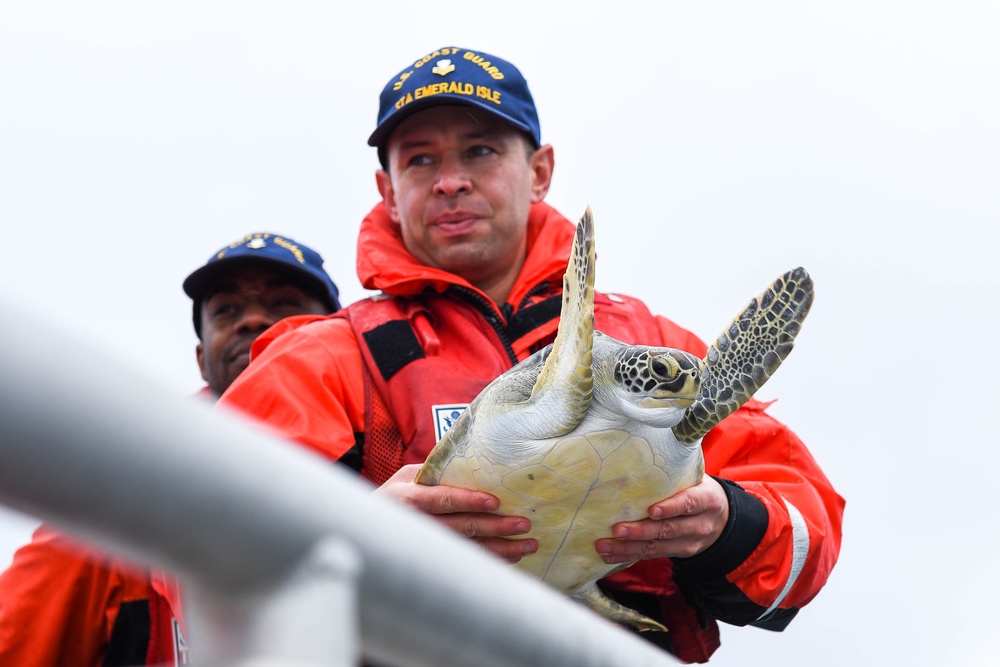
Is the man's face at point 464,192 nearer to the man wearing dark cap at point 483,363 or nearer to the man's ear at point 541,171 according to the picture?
the man wearing dark cap at point 483,363

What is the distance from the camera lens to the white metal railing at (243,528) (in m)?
0.37

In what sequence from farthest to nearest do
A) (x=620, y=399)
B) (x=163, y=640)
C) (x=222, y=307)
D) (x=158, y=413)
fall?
1. (x=222, y=307)
2. (x=163, y=640)
3. (x=620, y=399)
4. (x=158, y=413)

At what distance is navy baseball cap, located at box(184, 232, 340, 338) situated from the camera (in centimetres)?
367

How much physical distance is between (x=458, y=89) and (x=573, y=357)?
3.57ft

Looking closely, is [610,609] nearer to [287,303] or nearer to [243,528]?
[287,303]

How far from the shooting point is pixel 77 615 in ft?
8.82

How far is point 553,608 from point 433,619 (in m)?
0.10

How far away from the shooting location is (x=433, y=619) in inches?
20.4

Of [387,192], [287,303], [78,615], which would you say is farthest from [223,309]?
[78,615]

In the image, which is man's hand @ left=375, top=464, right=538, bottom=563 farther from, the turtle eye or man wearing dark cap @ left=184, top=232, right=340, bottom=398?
man wearing dark cap @ left=184, top=232, right=340, bottom=398

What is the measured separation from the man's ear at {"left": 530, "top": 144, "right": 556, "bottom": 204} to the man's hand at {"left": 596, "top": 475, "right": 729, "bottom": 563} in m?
1.25

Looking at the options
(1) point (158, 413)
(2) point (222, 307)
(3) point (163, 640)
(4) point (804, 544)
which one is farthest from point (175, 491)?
(2) point (222, 307)

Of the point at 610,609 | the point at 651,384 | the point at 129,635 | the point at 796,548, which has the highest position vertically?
the point at 651,384

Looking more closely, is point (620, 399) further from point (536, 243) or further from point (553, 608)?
point (553, 608)
